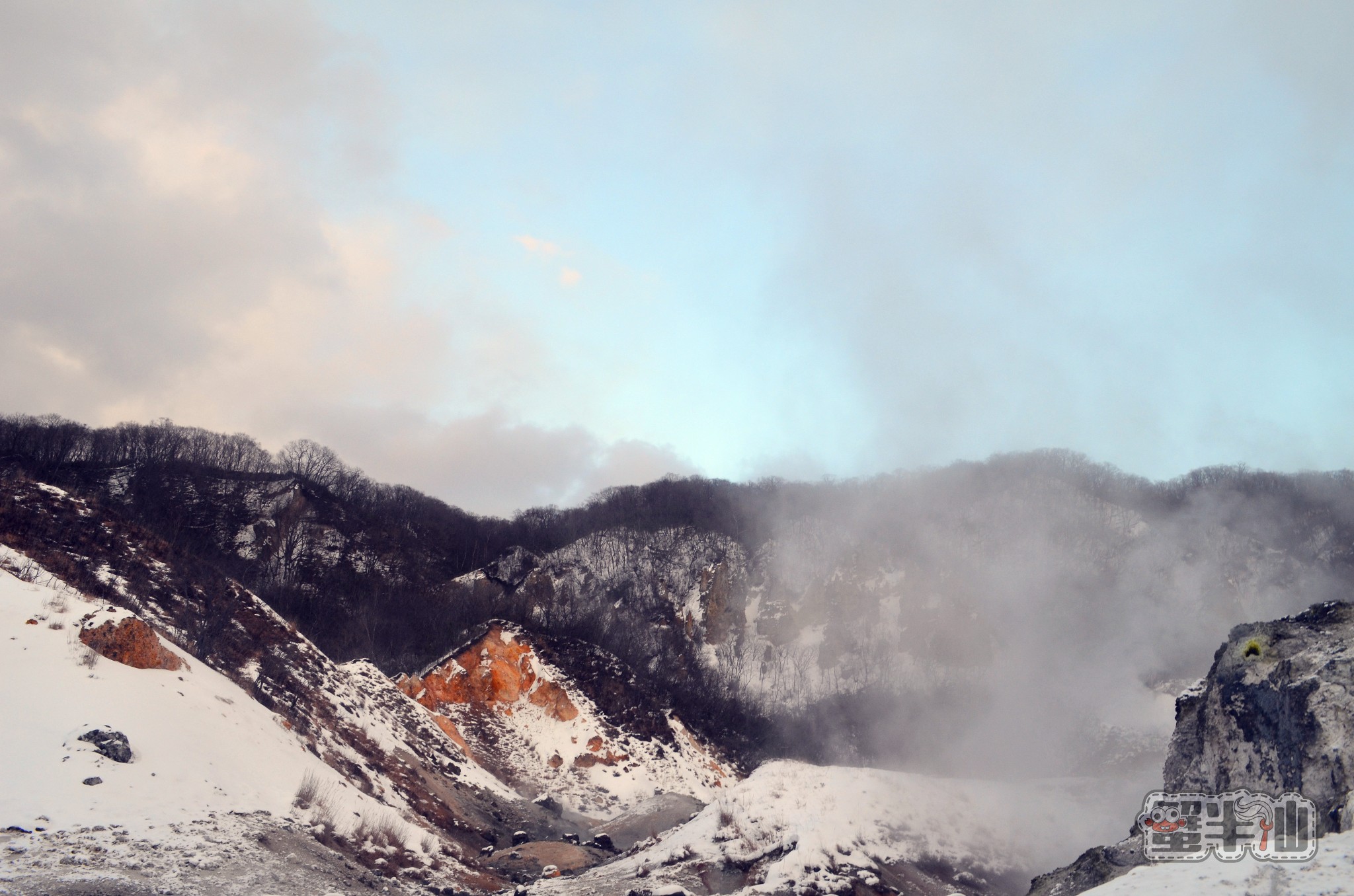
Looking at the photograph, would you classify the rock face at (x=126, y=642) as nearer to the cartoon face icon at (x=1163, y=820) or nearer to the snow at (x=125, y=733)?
the snow at (x=125, y=733)

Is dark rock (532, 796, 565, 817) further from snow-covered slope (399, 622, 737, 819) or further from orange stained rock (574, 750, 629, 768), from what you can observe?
orange stained rock (574, 750, 629, 768)

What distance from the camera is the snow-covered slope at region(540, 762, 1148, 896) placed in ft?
58.9

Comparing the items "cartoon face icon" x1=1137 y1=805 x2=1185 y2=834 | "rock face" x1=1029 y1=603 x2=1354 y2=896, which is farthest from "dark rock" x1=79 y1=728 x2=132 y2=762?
"cartoon face icon" x1=1137 y1=805 x2=1185 y2=834

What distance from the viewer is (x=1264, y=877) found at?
8422 millimetres

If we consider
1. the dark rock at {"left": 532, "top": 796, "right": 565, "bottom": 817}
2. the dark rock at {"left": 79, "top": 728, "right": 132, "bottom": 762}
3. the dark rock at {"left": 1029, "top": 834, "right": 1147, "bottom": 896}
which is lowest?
the dark rock at {"left": 532, "top": 796, "right": 565, "bottom": 817}

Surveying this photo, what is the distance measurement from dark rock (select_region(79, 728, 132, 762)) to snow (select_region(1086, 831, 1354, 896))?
15.4m

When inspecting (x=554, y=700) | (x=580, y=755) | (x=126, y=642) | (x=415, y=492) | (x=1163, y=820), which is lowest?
(x=580, y=755)

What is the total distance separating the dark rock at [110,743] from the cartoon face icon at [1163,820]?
17.6 m

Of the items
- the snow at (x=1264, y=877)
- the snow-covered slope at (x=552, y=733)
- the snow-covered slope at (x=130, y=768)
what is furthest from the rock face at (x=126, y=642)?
the snow-covered slope at (x=552, y=733)

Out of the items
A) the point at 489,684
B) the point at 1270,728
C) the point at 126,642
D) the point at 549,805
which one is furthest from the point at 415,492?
the point at 1270,728

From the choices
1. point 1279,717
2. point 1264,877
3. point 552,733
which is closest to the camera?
point 1264,877

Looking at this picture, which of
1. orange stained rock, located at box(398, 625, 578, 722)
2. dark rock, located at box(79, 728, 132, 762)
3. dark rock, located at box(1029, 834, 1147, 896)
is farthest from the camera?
orange stained rock, located at box(398, 625, 578, 722)

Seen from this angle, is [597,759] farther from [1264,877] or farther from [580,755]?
[1264,877]

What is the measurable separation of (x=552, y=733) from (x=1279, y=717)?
35601 millimetres
